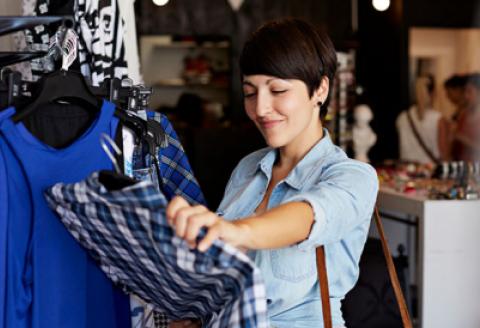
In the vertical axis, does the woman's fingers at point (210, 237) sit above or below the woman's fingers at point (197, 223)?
below

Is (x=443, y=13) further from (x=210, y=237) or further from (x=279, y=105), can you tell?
(x=210, y=237)

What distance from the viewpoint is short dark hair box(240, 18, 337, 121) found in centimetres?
167

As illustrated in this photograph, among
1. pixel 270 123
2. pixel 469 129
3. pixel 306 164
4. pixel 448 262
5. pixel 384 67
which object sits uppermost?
pixel 270 123

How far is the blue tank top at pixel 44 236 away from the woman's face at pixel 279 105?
1.11 ft

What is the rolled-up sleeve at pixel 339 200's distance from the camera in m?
1.41

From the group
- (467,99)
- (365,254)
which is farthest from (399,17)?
(365,254)

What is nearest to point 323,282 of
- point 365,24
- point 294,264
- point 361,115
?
point 294,264

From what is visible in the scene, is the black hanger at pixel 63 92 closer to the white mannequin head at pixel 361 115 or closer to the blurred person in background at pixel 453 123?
the white mannequin head at pixel 361 115

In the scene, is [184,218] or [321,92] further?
[321,92]

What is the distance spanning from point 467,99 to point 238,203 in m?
4.86

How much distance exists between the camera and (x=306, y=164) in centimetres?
176

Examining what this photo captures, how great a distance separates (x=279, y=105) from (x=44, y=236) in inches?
24.1

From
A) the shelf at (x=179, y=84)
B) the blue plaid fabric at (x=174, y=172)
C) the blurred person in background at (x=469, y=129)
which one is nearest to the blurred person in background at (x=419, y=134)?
the blurred person in background at (x=469, y=129)

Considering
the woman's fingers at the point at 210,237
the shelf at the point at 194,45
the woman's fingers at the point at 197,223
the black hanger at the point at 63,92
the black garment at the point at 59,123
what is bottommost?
the woman's fingers at the point at 210,237
